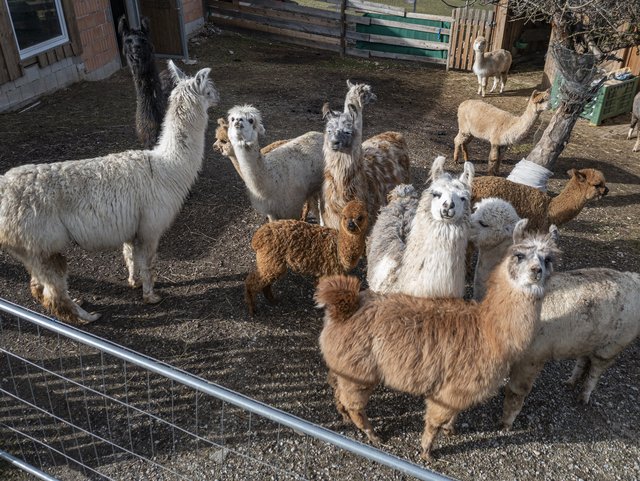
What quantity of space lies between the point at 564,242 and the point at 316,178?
2.94m

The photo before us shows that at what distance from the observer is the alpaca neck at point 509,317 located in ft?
8.85

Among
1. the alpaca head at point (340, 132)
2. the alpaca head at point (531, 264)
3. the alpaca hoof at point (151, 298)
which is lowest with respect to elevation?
the alpaca hoof at point (151, 298)

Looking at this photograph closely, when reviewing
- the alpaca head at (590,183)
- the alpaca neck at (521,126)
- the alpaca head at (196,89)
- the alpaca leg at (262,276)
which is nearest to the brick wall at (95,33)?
the alpaca head at (196,89)

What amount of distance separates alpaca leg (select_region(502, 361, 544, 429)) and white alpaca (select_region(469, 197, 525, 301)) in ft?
2.46

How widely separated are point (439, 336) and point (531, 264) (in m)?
0.67

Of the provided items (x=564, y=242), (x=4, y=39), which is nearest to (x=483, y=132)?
(x=564, y=242)

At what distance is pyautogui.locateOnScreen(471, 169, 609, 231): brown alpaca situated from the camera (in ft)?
15.6

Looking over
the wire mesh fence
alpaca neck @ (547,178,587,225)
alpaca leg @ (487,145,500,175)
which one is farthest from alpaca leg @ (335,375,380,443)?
alpaca leg @ (487,145,500,175)

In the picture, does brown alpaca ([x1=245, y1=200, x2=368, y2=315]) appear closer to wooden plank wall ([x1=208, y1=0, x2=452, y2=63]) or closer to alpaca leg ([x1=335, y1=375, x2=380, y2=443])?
alpaca leg ([x1=335, y1=375, x2=380, y2=443])

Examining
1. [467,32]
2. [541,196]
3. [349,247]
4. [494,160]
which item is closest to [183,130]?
[349,247]

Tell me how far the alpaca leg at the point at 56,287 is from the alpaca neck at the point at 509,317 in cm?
323

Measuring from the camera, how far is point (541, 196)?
4.91 meters

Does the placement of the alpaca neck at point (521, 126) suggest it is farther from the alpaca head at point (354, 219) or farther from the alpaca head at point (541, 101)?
the alpaca head at point (354, 219)

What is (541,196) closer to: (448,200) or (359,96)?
(359,96)
